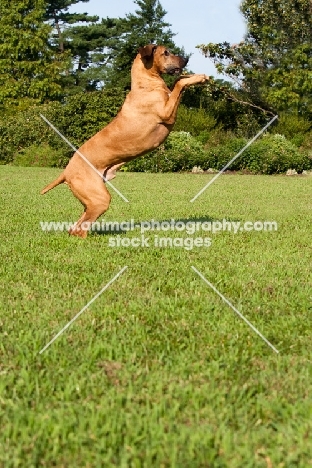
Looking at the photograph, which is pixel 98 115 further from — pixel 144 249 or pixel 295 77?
pixel 144 249

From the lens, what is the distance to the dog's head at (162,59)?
5.96 metres

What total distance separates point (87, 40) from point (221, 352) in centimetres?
4978

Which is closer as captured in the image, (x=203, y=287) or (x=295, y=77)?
(x=203, y=287)

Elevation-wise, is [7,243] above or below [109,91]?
above

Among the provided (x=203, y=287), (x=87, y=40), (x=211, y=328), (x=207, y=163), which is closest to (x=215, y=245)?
(x=203, y=287)

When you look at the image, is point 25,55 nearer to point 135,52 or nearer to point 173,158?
point 135,52

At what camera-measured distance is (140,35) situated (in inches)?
1642

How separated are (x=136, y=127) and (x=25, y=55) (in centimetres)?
4182

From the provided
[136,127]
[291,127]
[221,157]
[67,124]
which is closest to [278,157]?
[221,157]

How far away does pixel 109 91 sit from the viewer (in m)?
25.5

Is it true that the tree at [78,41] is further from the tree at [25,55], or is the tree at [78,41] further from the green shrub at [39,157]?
the green shrub at [39,157]

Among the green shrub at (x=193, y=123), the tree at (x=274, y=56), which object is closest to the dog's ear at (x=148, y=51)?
the green shrub at (x=193, y=123)

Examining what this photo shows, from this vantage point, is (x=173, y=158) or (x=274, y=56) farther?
(x=274, y=56)

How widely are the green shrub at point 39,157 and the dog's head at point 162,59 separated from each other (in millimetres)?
18973
